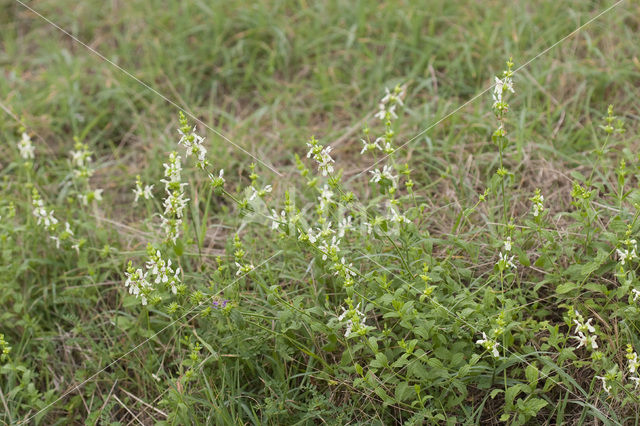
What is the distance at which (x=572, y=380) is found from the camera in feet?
A: 7.96

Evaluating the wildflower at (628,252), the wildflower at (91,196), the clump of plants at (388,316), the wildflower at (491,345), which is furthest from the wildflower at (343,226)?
the wildflower at (91,196)

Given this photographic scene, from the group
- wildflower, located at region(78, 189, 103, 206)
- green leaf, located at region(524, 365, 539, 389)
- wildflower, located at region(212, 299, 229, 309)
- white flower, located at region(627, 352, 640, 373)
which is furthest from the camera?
wildflower, located at region(78, 189, 103, 206)

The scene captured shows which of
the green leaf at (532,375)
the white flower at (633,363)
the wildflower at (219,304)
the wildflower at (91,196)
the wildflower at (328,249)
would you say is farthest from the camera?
the wildflower at (91,196)

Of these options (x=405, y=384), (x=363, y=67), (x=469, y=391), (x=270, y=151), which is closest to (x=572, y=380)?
(x=469, y=391)

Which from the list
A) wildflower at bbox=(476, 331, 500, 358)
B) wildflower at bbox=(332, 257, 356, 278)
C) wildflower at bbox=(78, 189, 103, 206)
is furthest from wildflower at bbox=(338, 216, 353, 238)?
wildflower at bbox=(78, 189, 103, 206)

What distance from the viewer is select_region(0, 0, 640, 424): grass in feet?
8.64

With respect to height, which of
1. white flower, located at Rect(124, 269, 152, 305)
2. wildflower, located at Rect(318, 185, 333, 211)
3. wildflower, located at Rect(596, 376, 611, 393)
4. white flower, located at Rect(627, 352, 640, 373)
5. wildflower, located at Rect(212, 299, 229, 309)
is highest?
wildflower, located at Rect(318, 185, 333, 211)

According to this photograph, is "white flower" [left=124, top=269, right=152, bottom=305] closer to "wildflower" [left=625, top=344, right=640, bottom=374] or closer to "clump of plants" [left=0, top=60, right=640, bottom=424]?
"clump of plants" [left=0, top=60, right=640, bottom=424]

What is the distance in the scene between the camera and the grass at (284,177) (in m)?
2.63

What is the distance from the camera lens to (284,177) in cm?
379

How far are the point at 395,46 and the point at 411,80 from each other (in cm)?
39

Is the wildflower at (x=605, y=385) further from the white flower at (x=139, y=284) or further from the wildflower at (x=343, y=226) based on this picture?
the white flower at (x=139, y=284)

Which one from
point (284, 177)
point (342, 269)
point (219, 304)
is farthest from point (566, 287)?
point (284, 177)

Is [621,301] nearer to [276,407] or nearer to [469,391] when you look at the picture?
[469,391]
